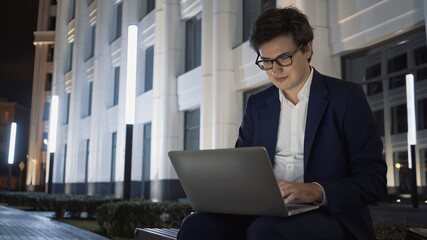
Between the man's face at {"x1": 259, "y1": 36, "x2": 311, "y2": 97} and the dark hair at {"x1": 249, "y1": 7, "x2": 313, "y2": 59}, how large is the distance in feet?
0.09

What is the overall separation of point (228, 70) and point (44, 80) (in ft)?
118

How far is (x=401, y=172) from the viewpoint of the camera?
39.4 feet

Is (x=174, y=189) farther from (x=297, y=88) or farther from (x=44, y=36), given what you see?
(x=44, y=36)

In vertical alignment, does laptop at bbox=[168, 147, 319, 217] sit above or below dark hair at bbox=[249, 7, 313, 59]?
below

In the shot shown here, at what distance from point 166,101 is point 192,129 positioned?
1535 mm

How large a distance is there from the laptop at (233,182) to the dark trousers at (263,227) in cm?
4

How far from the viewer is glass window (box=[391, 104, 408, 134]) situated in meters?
12.1

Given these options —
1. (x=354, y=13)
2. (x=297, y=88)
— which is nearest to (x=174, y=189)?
(x=354, y=13)

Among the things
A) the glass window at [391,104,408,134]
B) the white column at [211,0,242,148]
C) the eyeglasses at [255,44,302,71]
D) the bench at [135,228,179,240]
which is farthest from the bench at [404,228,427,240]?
the white column at [211,0,242,148]

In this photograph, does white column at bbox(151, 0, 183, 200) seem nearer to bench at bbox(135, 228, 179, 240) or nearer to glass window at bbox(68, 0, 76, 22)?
bench at bbox(135, 228, 179, 240)

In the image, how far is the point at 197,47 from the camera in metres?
19.0

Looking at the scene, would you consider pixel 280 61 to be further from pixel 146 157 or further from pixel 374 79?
pixel 146 157

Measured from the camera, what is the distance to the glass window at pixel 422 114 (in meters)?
11.6

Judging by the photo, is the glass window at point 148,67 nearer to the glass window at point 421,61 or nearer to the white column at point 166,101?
the white column at point 166,101
